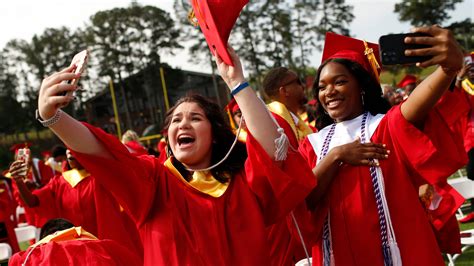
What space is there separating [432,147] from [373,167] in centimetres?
36

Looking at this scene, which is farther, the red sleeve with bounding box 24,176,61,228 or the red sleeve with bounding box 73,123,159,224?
the red sleeve with bounding box 24,176,61,228

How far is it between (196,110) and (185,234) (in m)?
0.60

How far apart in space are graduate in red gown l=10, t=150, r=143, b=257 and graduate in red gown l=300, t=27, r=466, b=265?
3330 mm

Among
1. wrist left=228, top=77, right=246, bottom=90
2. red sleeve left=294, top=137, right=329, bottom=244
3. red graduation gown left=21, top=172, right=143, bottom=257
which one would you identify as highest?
wrist left=228, top=77, right=246, bottom=90

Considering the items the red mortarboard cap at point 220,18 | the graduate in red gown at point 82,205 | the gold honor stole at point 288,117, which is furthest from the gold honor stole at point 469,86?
the red mortarboard cap at point 220,18

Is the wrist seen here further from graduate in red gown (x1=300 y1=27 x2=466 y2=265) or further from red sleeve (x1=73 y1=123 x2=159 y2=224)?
graduate in red gown (x1=300 y1=27 x2=466 y2=265)

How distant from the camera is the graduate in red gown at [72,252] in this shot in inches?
84.9

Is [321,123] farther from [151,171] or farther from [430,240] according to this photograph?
[151,171]

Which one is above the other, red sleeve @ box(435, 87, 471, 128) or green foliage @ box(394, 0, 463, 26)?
green foliage @ box(394, 0, 463, 26)

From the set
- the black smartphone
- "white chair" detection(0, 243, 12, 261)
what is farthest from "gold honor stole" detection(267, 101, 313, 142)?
"white chair" detection(0, 243, 12, 261)

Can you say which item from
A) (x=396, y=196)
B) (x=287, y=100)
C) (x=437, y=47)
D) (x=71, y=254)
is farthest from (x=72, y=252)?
(x=287, y=100)

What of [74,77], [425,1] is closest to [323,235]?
[74,77]

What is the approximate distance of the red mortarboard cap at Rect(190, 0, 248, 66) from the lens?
2107mm

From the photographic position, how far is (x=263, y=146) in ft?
7.29
